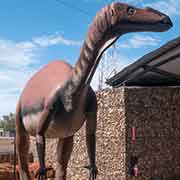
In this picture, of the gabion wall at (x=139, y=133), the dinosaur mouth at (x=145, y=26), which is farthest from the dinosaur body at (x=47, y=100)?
the gabion wall at (x=139, y=133)

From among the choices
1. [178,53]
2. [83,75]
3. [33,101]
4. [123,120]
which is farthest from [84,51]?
[123,120]

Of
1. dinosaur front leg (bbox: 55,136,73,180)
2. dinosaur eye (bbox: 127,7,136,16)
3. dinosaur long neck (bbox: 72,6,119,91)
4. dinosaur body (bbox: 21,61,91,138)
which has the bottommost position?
dinosaur front leg (bbox: 55,136,73,180)

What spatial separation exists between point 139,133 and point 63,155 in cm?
607

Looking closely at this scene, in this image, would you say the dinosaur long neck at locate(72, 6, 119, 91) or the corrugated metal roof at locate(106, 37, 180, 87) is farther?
the corrugated metal roof at locate(106, 37, 180, 87)

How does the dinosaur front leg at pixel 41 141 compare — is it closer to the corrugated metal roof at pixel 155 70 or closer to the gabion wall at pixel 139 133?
the corrugated metal roof at pixel 155 70

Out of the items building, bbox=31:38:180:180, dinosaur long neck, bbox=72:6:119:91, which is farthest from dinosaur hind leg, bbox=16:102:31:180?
building, bbox=31:38:180:180

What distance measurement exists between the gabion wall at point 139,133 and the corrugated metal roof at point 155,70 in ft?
1.14

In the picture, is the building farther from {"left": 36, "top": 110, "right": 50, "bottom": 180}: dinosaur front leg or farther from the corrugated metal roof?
{"left": 36, "top": 110, "right": 50, "bottom": 180}: dinosaur front leg

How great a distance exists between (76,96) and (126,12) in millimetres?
705

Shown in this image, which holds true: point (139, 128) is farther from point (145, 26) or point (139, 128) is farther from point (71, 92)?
point (145, 26)

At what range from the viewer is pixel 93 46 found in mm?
2492

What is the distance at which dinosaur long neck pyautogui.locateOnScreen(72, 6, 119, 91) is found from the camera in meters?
2.44

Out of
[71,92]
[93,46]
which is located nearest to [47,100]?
[71,92]

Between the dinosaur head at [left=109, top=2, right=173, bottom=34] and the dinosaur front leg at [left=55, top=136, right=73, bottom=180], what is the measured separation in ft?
4.06
